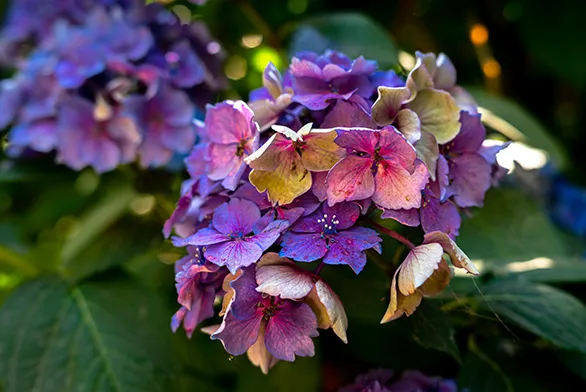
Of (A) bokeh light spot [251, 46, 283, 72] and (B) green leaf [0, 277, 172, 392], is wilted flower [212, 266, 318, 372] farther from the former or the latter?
(A) bokeh light spot [251, 46, 283, 72]

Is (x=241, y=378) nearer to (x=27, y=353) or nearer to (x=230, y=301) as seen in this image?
(x=27, y=353)

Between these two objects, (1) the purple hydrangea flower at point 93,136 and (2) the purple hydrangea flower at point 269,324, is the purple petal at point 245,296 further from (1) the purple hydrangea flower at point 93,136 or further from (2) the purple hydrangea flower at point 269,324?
(1) the purple hydrangea flower at point 93,136

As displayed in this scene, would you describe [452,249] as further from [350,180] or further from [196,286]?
[196,286]

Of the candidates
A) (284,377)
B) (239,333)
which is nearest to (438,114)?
→ (239,333)

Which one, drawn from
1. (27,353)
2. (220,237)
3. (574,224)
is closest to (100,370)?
(27,353)

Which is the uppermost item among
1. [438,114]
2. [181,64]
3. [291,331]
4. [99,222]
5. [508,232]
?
[438,114]

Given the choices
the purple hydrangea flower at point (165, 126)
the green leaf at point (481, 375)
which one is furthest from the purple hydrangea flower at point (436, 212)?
the purple hydrangea flower at point (165, 126)
